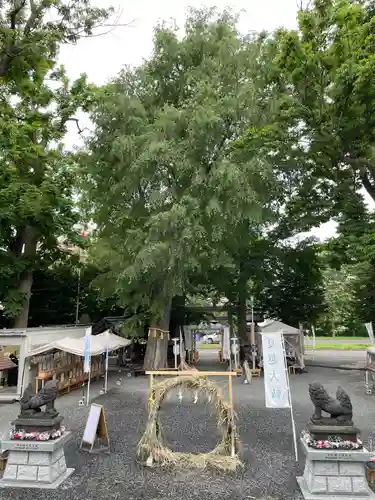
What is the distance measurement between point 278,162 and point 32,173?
12500 millimetres

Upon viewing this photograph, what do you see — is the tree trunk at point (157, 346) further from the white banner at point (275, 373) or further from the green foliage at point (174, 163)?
the white banner at point (275, 373)

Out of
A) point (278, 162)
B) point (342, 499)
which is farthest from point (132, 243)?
point (342, 499)

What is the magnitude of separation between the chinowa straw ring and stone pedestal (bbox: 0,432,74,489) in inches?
61.5

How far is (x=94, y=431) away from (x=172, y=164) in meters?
11.0

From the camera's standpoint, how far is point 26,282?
68.7 ft

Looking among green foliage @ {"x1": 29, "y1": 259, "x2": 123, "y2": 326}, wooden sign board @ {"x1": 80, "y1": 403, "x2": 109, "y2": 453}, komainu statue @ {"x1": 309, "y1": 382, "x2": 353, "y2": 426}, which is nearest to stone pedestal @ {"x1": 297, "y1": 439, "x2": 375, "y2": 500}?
komainu statue @ {"x1": 309, "y1": 382, "x2": 353, "y2": 426}

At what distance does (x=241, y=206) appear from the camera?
15.5 m

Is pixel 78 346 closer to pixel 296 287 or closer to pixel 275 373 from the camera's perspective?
pixel 275 373

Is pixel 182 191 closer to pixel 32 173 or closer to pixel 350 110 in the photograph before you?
pixel 350 110

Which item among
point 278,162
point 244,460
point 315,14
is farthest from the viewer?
point 278,162

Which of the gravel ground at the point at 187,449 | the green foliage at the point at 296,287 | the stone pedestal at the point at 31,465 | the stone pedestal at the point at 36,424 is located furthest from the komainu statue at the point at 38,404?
the green foliage at the point at 296,287

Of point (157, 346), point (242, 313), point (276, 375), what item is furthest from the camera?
point (242, 313)

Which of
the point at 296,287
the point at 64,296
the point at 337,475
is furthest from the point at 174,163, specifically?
Answer: the point at 64,296

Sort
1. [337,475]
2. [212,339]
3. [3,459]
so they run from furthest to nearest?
[212,339] → [3,459] → [337,475]
